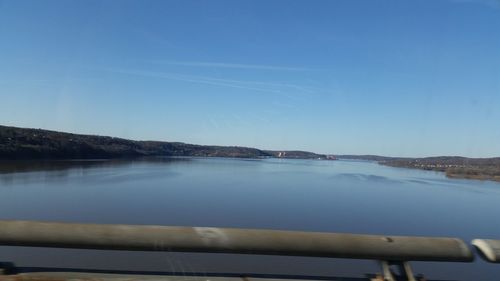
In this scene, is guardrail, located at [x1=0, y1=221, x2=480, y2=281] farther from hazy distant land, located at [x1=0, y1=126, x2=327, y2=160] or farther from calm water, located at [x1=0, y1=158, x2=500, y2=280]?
hazy distant land, located at [x1=0, y1=126, x2=327, y2=160]

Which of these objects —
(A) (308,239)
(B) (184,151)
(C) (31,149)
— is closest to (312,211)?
(A) (308,239)

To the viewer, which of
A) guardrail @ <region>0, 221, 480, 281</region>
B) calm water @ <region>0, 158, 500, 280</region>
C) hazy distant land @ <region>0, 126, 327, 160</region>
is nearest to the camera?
guardrail @ <region>0, 221, 480, 281</region>

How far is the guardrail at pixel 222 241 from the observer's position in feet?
9.75

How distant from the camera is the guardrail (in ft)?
9.75

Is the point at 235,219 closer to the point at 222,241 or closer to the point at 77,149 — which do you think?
the point at 222,241

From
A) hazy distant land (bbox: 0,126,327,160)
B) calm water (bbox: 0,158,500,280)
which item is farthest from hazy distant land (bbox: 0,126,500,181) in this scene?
calm water (bbox: 0,158,500,280)

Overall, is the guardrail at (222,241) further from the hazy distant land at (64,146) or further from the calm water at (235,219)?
the hazy distant land at (64,146)

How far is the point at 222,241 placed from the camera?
119 inches

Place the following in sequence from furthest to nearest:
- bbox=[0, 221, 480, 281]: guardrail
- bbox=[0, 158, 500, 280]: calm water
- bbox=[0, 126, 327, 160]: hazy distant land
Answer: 1. bbox=[0, 126, 327, 160]: hazy distant land
2. bbox=[0, 158, 500, 280]: calm water
3. bbox=[0, 221, 480, 281]: guardrail

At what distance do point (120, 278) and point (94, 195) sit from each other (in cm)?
2067

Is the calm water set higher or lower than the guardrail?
lower

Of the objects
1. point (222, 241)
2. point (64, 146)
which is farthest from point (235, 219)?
point (64, 146)

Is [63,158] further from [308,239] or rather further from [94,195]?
[308,239]

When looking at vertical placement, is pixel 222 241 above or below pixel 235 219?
above
